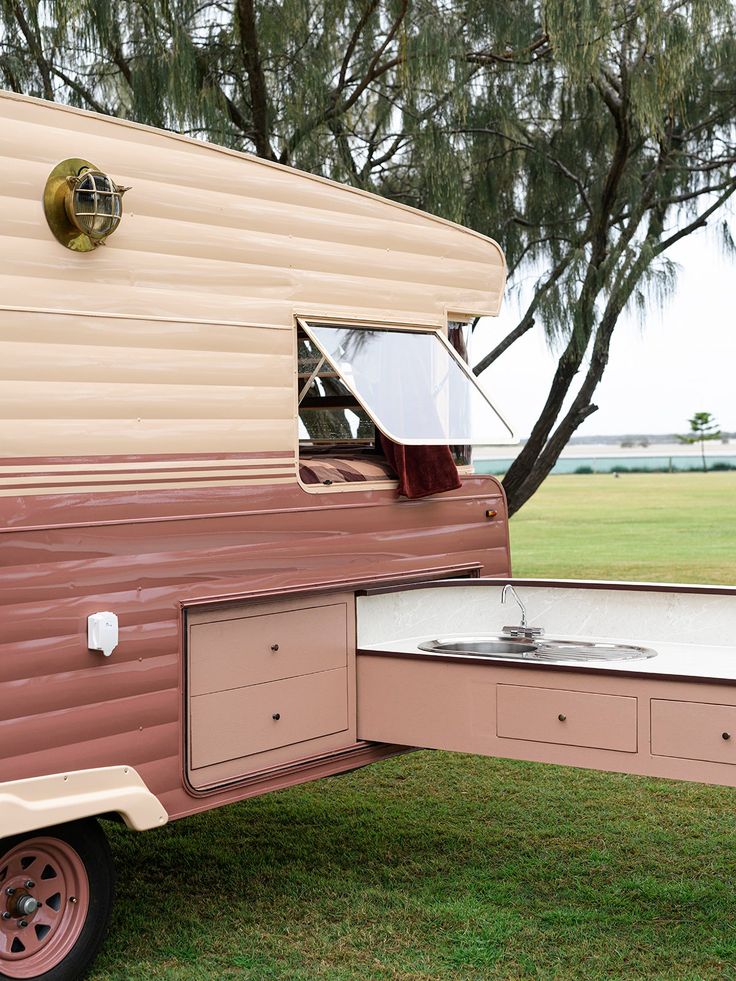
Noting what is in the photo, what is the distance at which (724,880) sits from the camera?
4645mm

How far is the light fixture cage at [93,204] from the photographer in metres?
3.56

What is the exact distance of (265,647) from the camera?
4.19 metres

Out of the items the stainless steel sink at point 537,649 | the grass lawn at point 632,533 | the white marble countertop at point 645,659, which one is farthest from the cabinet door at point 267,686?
the grass lawn at point 632,533

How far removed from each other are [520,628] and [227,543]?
1366 mm

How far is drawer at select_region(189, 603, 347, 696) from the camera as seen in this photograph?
3.98 metres

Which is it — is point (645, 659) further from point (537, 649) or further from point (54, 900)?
point (54, 900)

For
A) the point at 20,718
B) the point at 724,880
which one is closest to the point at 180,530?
the point at 20,718

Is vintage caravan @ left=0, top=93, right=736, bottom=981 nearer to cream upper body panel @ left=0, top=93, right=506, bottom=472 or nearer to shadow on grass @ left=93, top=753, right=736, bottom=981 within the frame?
cream upper body panel @ left=0, top=93, right=506, bottom=472

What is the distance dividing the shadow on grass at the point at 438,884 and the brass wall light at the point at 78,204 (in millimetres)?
2216

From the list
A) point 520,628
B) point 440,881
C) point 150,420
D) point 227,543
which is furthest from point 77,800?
point 520,628

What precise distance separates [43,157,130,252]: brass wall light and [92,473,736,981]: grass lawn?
222cm

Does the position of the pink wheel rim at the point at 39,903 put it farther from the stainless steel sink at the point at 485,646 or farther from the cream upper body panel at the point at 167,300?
the stainless steel sink at the point at 485,646

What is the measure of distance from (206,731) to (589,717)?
121 cm

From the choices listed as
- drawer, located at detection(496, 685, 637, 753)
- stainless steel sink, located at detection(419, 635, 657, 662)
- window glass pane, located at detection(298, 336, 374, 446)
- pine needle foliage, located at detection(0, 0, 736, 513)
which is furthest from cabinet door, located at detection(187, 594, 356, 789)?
pine needle foliage, located at detection(0, 0, 736, 513)
